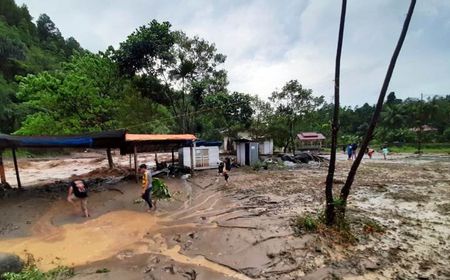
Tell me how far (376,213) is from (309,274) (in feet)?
18.6

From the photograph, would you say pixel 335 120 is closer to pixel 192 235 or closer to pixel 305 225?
pixel 305 225

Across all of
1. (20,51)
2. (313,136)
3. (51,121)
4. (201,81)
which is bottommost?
(313,136)

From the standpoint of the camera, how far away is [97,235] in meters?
8.99

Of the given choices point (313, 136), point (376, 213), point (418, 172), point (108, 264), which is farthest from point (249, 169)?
point (313, 136)

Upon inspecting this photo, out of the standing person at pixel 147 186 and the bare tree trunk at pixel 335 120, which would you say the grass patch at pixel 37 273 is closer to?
the standing person at pixel 147 186

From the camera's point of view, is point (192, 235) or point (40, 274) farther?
point (192, 235)

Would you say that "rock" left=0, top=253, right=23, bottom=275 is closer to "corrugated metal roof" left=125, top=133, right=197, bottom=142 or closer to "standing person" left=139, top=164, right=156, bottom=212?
"standing person" left=139, top=164, right=156, bottom=212

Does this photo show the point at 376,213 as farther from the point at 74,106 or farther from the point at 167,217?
the point at 74,106

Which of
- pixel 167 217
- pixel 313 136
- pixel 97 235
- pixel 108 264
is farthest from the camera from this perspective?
pixel 313 136

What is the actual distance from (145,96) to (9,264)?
2256cm

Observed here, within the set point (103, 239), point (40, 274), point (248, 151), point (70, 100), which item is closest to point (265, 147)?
point (248, 151)

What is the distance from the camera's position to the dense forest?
19.7 meters

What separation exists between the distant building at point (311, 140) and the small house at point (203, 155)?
31.2 m

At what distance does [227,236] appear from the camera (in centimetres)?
831
